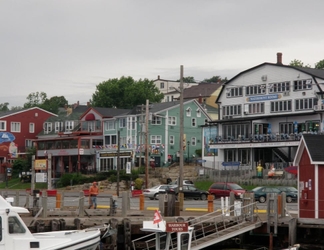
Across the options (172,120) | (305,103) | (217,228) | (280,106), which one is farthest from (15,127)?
(217,228)

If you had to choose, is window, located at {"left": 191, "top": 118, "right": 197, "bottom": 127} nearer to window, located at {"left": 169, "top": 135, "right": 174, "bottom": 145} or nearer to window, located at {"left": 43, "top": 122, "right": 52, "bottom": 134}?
window, located at {"left": 169, "top": 135, "right": 174, "bottom": 145}

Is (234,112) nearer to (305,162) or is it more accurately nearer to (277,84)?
(277,84)

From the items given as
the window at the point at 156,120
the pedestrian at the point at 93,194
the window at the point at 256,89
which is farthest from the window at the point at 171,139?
the pedestrian at the point at 93,194

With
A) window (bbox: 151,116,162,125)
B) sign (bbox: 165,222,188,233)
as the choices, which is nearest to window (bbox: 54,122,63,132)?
window (bbox: 151,116,162,125)

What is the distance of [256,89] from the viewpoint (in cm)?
9000

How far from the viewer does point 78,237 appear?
25.8m

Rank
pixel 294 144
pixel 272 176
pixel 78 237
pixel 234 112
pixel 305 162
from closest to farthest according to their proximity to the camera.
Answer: pixel 78 237, pixel 305 162, pixel 272 176, pixel 294 144, pixel 234 112

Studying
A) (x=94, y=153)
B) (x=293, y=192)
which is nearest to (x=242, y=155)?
(x=94, y=153)

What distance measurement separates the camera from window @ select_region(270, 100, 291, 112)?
3398 inches

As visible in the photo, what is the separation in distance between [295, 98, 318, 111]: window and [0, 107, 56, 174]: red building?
45.5 meters

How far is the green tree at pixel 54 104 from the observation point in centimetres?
17340

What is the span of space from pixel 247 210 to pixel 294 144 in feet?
158

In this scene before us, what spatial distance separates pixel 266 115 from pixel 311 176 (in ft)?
176

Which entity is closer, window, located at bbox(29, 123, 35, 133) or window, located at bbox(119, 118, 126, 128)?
window, located at bbox(119, 118, 126, 128)
